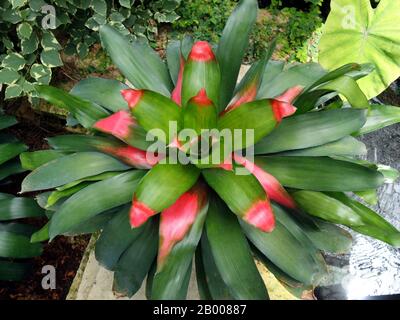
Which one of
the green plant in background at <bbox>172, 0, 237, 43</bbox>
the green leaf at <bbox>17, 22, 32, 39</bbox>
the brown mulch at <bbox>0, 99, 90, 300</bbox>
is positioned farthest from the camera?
the green plant in background at <bbox>172, 0, 237, 43</bbox>

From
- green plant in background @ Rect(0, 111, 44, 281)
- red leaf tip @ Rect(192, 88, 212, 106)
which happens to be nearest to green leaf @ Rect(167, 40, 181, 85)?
red leaf tip @ Rect(192, 88, 212, 106)

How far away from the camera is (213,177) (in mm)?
1150

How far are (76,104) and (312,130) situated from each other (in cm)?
71

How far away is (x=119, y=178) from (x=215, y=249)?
13.7 inches

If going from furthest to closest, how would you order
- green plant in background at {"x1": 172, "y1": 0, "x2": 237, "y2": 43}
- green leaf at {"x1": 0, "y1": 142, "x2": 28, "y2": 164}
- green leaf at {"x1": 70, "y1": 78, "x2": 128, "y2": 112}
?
green plant in background at {"x1": 172, "y1": 0, "x2": 237, "y2": 43} → green leaf at {"x1": 0, "y1": 142, "x2": 28, "y2": 164} → green leaf at {"x1": 70, "y1": 78, "x2": 128, "y2": 112}

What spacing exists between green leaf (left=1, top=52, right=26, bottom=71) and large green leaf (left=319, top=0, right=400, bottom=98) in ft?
5.23

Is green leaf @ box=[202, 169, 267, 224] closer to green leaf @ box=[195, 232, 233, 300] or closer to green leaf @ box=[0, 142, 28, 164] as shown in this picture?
green leaf @ box=[195, 232, 233, 300]

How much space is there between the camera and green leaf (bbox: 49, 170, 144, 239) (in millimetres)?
1175

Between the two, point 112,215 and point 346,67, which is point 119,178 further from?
point 346,67

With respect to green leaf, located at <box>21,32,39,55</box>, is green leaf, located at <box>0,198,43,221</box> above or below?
below

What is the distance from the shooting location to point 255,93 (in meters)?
1.28

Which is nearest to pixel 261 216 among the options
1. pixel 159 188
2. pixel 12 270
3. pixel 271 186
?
pixel 271 186
